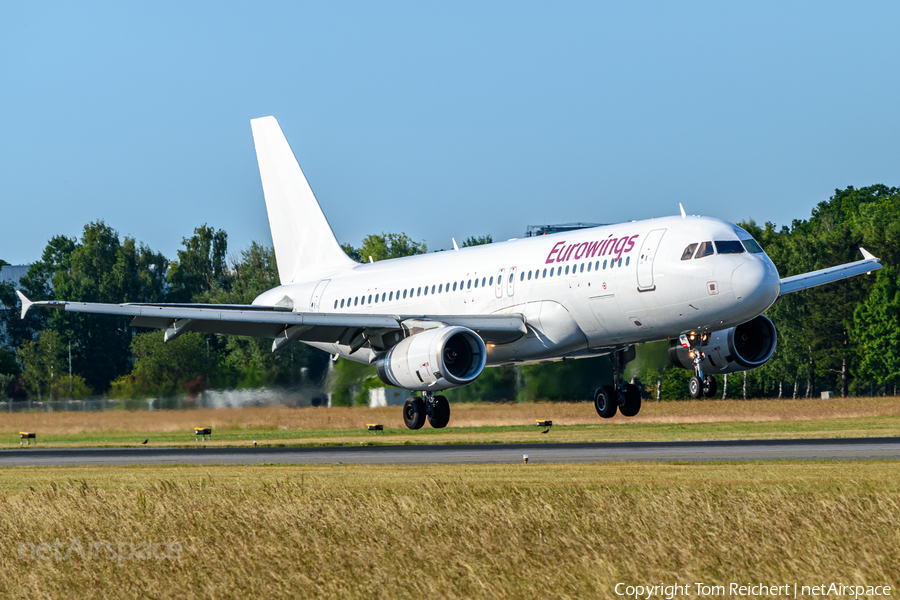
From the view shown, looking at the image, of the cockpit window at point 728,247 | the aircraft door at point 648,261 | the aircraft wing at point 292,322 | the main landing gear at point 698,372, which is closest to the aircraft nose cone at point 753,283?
the cockpit window at point 728,247

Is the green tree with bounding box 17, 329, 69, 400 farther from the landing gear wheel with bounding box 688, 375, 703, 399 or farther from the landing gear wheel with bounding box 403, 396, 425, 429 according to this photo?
the landing gear wheel with bounding box 688, 375, 703, 399

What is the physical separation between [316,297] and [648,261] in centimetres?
1682

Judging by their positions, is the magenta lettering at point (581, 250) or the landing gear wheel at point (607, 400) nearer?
the magenta lettering at point (581, 250)

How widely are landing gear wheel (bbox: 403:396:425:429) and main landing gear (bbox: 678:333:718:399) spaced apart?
8.54m

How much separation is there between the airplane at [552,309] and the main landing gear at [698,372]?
45mm

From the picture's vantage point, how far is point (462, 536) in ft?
57.3

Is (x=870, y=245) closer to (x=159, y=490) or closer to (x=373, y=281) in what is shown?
(x=373, y=281)

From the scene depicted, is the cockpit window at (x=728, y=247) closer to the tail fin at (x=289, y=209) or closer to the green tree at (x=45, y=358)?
the tail fin at (x=289, y=209)

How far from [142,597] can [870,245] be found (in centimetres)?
9176

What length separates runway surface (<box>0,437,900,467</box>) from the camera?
33375 mm

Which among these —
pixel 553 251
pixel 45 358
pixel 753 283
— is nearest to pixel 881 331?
pixel 45 358

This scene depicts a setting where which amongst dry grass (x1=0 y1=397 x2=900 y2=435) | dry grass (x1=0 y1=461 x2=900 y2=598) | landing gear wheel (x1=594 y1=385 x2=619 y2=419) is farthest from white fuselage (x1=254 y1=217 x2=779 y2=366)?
dry grass (x1=0 y1=397 x2=900 y2=435)

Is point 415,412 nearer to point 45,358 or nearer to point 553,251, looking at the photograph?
point 553,251

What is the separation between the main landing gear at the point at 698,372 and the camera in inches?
1248
